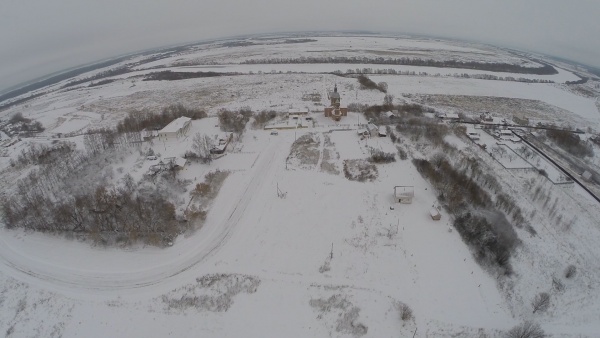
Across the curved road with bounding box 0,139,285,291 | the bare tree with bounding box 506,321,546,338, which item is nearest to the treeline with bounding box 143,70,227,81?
the curved road with bounding box 0,139,285,291

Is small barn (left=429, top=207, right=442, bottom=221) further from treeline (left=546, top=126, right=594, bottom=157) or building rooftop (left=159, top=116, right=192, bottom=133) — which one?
building rooftop (left=159, top=116, right=192, bottom=133)

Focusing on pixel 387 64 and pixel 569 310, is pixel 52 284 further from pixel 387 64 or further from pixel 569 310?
pixel 387 64

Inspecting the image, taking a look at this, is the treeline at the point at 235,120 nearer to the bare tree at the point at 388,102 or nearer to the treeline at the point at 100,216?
the treeline at the point at 100,216

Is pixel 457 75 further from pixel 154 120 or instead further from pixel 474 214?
pixel 154 120

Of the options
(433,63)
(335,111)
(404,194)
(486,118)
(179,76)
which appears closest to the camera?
(404,194)

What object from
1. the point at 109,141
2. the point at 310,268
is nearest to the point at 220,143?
the point at 109,141

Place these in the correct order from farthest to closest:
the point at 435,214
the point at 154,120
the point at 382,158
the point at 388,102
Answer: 1. the point at 388,102
2. the point at 154,120
3. the point at 382,158
4. the point at 435,214

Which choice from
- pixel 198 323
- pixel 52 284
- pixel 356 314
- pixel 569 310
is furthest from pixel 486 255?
pixel 52 284

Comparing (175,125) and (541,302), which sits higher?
(175,125)
